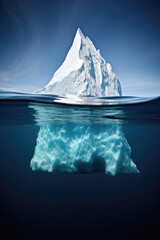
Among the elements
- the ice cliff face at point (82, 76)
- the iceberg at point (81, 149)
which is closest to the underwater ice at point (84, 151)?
the iceberg at point (81, 149)

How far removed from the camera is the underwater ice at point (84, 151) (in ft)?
36.8

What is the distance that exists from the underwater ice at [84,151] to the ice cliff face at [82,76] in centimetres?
1513

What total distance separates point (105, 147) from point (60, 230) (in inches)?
320

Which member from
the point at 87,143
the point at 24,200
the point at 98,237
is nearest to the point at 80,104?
the point at 87,143

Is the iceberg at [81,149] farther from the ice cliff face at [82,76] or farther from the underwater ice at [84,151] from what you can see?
the ice cliff face at [82,76]

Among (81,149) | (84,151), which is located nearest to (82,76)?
(81,149)

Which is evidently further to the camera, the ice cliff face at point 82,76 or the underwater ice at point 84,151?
the ice cliff face at point 82,76

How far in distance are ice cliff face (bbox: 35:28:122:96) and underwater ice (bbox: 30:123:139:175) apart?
15134 mm

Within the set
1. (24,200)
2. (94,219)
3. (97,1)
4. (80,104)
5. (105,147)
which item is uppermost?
(97,1)

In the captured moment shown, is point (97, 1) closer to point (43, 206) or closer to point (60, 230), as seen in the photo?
point (60, 230)

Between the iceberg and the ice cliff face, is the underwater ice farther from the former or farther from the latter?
the ice cliff face

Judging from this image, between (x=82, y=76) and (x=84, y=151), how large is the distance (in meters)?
23.7

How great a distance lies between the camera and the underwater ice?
11.2 m

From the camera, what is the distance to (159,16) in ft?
16.2
